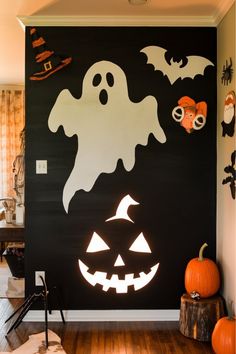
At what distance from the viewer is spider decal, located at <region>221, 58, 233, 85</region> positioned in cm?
310

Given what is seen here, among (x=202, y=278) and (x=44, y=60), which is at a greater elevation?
(x=44, y=60)

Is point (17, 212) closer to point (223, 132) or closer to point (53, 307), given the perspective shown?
point (53, 307)

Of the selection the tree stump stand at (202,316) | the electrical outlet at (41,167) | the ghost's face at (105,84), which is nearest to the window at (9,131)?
the electrical outlet at (41,167)

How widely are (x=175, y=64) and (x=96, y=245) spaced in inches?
61.9

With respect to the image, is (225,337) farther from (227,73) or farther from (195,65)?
(195,65)

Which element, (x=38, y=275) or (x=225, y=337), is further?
(x=38, y=275)

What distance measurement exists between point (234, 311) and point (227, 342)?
13.8 inches

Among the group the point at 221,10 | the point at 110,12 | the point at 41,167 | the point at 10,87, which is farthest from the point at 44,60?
the point at 10,87

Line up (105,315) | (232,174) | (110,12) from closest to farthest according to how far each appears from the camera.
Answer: (232,174) → (110,12) → (105,315)

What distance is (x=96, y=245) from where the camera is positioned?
3.48 metres

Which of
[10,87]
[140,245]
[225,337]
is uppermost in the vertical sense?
[10,87]

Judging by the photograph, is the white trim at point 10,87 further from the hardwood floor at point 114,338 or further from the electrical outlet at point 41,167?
the hardwood floor at point 114,338

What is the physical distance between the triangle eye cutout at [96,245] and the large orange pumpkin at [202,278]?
2.28ft

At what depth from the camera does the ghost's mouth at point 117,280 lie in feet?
11.4
